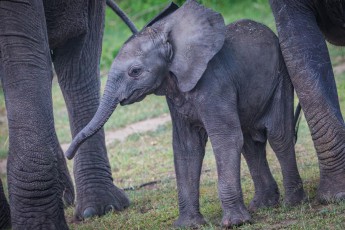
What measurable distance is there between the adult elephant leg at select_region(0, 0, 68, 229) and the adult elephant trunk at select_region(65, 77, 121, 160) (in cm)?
15

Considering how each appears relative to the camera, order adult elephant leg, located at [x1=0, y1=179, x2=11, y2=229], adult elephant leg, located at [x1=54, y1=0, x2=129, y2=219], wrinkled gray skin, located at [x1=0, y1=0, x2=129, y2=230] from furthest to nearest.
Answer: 1. adult elephant leg, located at [x1=54, y1=0, x2=129, y2=219]
2. adult elephant leg, located at [x1=0, y1=179, x2=11, y2=229]
3. wrinkled gray skin, located at [x1=0, y1=0, x2=129, y2=230]

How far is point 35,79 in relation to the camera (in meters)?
5.07

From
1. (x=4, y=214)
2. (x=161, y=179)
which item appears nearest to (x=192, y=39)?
(x=4, y=214)

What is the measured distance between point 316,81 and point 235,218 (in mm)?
946

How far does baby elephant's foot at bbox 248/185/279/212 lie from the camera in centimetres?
555

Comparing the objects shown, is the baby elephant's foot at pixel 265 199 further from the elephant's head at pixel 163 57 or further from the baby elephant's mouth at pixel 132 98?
the baby elephant's mouth at pixel 132 98

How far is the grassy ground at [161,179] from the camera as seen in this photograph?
517 cm

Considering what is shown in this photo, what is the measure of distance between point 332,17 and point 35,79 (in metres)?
1.82

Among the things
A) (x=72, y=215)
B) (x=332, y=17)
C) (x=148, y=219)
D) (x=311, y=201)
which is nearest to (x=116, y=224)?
(x=148, y=219)

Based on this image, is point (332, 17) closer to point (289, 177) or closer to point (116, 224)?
point (289, 177)

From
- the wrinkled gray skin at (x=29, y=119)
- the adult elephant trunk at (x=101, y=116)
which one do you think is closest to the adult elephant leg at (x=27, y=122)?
the wrinkled gray skin at (x=29, y=119)

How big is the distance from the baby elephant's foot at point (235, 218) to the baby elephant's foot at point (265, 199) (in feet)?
1.38

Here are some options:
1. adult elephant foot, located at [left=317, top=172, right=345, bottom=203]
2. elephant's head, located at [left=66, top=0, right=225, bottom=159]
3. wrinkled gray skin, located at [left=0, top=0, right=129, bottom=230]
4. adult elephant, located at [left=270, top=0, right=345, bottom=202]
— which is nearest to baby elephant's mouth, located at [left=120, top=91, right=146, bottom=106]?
elephant's head, located at [left=66, top=0, right=225, bottom=159]

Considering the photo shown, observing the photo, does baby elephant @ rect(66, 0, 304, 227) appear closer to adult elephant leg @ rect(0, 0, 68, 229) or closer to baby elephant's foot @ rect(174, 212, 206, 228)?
baby elephant's foot @ rect(174, 212, 206, 228)
